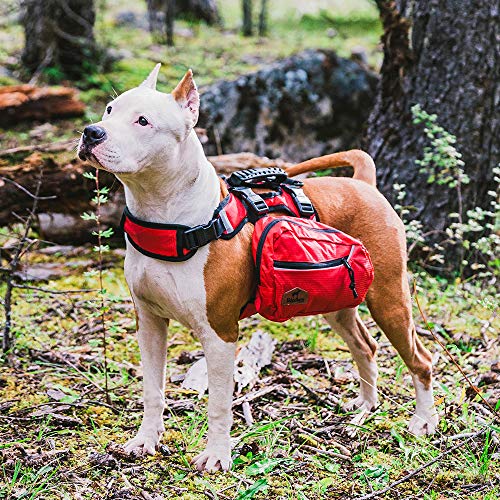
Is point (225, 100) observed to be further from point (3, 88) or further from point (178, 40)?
point (178, 40)

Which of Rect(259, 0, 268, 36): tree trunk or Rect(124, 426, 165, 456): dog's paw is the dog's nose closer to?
Rect(124, 426, 165, 456): dog's paw

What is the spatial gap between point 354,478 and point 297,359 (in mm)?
1375

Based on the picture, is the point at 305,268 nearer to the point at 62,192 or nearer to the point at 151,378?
the point at 151,378

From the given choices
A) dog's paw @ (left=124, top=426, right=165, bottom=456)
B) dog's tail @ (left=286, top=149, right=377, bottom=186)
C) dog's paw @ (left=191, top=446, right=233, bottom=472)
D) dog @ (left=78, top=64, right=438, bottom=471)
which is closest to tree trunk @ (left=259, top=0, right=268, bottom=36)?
dog's tail @ (left=286, top=149, right=377, bottom=186)

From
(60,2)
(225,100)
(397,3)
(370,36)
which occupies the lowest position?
(370,36)

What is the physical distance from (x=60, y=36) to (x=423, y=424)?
769 centimetres

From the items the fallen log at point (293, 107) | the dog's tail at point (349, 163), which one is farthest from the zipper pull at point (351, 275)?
the fallen log at point (293, 107)

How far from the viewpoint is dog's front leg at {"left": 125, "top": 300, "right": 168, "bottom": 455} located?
361cm

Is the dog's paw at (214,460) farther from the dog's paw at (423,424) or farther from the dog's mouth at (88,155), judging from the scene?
the dog's mouth at (88,155)

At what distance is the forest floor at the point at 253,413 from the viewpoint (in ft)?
11.3

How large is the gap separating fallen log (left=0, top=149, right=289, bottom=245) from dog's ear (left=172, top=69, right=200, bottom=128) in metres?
2.40

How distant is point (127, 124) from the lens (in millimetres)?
3008

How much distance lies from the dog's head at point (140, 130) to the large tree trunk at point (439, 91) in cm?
337

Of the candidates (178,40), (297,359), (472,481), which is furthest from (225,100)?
(178,40)
